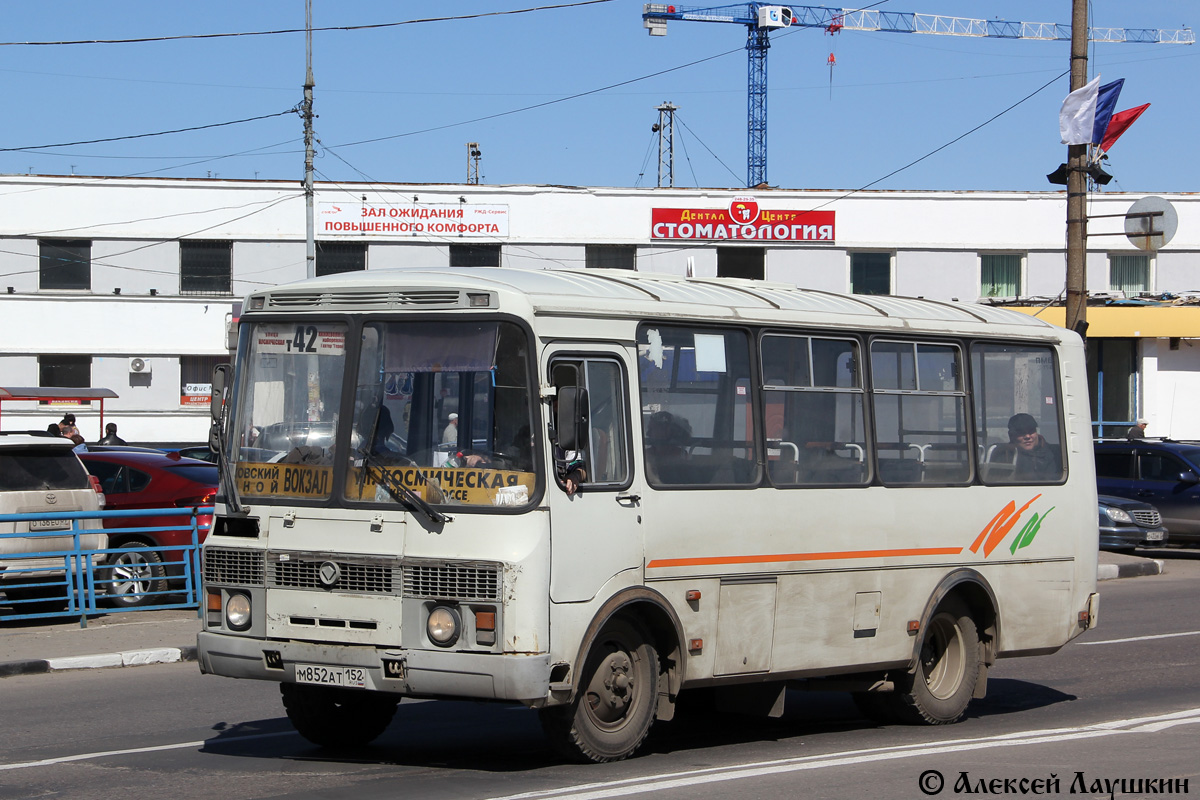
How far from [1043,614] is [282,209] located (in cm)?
3256

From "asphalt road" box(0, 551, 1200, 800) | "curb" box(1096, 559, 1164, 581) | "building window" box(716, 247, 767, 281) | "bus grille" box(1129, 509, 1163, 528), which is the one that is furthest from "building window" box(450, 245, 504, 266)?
"asphalt road" box(0, 551, 1200, 800)

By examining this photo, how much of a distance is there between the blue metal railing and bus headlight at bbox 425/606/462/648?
24.3 ft

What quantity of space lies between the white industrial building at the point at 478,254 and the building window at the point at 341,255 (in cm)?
8

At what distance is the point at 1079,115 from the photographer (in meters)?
19.9

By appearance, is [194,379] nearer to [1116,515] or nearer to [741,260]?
[741,260]

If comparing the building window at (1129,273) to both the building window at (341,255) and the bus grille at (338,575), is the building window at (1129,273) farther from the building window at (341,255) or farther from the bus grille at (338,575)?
the bus grille at (338,575)

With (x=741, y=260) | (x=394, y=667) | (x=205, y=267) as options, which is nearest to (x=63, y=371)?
(x=205, y=267)

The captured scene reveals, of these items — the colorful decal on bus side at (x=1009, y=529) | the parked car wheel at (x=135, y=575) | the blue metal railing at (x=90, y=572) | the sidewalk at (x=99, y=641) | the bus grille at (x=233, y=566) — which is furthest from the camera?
the parked car wheel at (x=135, y=575)

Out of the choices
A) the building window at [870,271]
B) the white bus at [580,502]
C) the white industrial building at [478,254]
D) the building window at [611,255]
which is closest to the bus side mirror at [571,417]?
the white bus at [580,502]

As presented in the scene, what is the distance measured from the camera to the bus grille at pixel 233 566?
25.2ft

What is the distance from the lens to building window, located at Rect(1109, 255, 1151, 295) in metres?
44.3

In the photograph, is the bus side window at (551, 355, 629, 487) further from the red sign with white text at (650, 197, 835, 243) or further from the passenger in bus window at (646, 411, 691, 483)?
the red sign with white text at (650, 197, 835, 243)

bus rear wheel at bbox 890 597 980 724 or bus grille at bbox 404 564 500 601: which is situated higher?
bus grille at bbox 404 564 500 601

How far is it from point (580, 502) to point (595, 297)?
1178 mm
